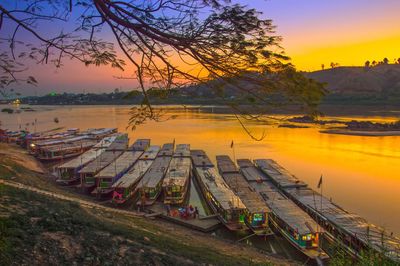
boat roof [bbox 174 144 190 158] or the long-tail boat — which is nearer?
the long-tail boat

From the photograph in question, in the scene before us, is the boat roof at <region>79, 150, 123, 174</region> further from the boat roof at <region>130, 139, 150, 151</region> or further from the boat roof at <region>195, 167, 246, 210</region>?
the boat roof at <region>195, 167, 246, 210</region>

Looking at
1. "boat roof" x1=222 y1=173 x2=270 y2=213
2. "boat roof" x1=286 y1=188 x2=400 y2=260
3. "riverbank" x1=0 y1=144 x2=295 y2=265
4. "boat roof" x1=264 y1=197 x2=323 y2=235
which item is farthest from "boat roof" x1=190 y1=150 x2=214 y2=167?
"riverbank" x1=0 y1=144 x2=295 y2=265

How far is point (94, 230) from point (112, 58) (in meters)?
3.40

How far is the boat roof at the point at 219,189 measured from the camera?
1386 cm

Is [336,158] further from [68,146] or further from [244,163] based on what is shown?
[68,146]

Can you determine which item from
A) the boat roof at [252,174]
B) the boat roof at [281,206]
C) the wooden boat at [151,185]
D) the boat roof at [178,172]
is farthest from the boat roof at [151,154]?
the boat roof at [281,206]

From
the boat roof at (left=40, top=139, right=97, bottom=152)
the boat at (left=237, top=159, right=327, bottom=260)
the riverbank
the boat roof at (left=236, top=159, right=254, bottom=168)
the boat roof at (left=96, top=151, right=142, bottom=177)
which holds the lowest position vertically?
the boat at (left=237, top=159, right=327, bottom=260)

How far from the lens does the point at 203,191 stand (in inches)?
711

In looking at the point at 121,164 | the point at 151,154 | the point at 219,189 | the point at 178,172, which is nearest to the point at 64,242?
the point at 219,189

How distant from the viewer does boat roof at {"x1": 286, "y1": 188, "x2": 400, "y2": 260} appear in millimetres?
10094

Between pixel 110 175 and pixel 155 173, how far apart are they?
248cm

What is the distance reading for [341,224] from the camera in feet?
39.2

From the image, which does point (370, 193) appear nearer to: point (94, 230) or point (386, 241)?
point (386, 241)

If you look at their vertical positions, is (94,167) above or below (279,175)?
above
